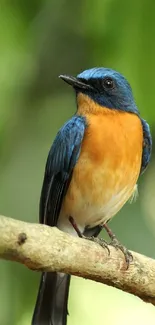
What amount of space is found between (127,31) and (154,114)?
37 cm

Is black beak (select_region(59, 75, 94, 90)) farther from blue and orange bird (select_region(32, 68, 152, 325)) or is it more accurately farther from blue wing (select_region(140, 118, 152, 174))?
blue wing (select_region(140, 118, 152, 174))

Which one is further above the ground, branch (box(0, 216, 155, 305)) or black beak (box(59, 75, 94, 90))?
black beak (box(59, 75, 94, 90))

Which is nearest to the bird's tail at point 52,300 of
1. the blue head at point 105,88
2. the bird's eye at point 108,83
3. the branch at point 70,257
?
the branch at point 70,257

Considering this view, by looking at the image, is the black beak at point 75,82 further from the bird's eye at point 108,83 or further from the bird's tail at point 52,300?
the bird's tail at point 52,300

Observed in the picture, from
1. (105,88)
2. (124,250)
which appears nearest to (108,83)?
(105,88)

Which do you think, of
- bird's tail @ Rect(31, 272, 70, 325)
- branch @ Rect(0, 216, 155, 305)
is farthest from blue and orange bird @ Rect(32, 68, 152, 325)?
branch @ Rect(0, 216, 155, 305)

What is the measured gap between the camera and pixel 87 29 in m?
3.01

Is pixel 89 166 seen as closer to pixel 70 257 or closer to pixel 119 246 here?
pixel 119 246

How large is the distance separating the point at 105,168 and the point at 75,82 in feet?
1.87

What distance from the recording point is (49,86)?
5.41m

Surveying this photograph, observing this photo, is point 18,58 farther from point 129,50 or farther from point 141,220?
point 141,220

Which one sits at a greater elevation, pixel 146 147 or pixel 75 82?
pixel 75 82

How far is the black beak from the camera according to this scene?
4.35m

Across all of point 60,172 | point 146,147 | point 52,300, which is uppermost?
point 146,147
